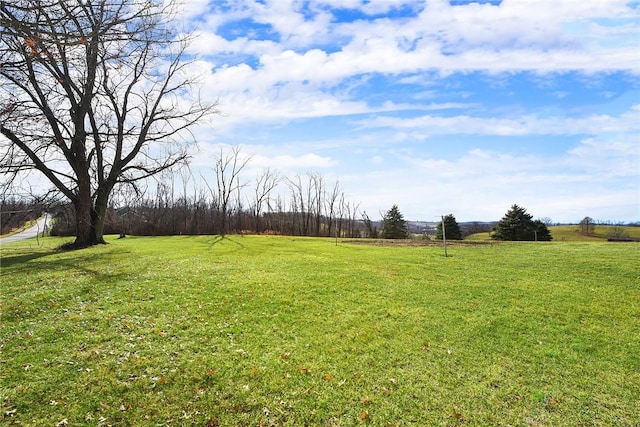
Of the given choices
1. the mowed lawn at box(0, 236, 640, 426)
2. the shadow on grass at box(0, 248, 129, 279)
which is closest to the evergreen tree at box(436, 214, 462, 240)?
the mowed lawn at box(0, 236, 640, 426)

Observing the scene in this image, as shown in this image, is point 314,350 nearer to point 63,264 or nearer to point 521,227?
point 63,264

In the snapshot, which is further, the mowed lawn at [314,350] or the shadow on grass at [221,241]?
the shadow on grass at [221,241]

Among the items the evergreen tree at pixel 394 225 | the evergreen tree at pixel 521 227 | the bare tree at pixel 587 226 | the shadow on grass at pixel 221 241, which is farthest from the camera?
the bare tree at pixel 587 226

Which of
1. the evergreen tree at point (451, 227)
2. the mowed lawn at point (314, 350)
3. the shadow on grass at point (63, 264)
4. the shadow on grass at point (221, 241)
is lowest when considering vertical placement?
the mowed lawn at point (314, 350)

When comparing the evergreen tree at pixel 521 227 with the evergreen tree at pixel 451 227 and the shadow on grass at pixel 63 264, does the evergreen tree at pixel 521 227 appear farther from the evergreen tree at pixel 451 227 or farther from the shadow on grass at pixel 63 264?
the shadow on grass at pixel 63 264

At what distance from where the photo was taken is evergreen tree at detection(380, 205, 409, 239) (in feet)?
155

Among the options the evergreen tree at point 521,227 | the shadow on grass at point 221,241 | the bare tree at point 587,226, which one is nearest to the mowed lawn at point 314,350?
the shadow on grass at point 221,241

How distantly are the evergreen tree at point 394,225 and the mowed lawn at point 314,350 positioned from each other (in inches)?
1392

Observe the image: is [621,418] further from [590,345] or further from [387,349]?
[387,349]

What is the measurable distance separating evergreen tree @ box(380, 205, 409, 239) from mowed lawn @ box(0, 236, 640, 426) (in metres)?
35.4

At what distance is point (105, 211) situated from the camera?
2122 cm

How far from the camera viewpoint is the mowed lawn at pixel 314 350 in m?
4.71

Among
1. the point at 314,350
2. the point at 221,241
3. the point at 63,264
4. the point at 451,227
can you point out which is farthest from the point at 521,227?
the point at 63,264

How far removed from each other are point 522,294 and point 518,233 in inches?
→ 1228
